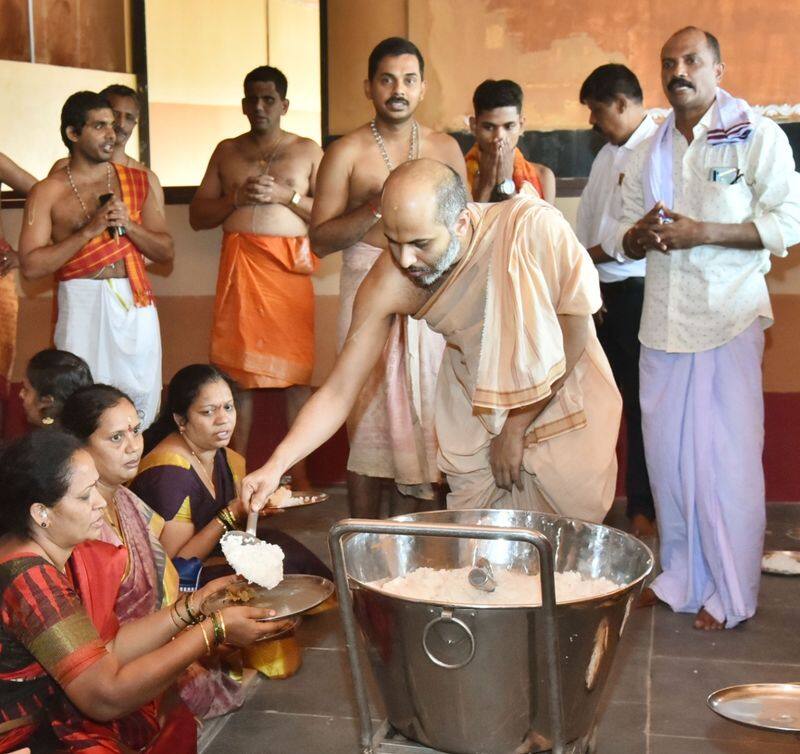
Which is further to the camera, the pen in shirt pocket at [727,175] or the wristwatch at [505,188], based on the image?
the wristwatch at [505,188]

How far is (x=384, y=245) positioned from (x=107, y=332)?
1.47m

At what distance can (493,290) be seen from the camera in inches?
131

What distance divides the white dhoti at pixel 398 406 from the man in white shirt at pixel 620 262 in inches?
38.7

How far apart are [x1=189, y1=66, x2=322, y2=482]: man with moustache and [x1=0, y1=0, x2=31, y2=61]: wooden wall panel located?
139 cm

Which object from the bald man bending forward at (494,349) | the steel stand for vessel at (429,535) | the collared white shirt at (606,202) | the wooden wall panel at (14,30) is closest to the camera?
the steel stand for vessel at (429,535)

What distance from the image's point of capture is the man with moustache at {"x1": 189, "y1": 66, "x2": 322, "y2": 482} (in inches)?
229

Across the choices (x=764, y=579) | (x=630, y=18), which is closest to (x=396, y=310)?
(x=764, y=579)

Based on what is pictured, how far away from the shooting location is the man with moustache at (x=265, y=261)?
19.1 feet

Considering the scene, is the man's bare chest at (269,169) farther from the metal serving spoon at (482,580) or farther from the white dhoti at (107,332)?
the metal serving spoon at (482,580)

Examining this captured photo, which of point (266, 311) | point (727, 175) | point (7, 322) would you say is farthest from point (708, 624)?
point (7, 322)

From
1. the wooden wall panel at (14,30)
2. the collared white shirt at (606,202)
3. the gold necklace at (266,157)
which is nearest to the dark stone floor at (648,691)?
the collared white shirt at (606,202)

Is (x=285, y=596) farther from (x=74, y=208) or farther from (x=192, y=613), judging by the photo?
(x=74, y=208)

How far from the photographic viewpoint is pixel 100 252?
216 inches

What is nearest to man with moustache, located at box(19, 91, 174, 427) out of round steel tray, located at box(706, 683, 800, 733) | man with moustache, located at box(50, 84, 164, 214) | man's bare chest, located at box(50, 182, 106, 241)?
man's bare chest, located at box(50, 182, 106, 241)
